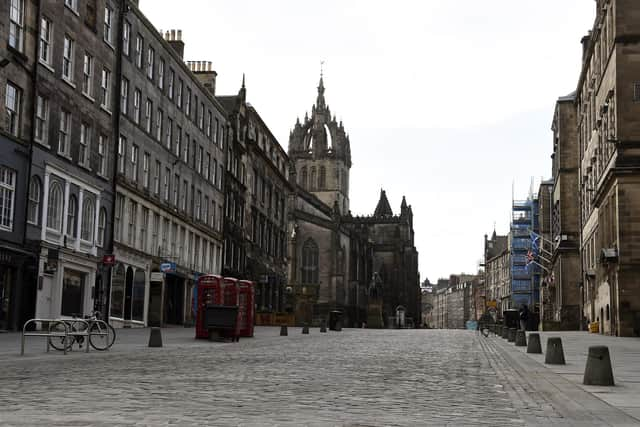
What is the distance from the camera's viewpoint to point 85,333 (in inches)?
796

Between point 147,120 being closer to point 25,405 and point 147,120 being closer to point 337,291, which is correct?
point 25,405

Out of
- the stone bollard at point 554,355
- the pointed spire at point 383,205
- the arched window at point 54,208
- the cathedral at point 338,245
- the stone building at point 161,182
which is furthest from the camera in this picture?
the pointed spire at point 383,205

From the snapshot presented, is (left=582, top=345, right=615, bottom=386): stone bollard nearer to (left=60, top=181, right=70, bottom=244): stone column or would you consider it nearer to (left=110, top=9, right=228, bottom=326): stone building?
(left=60, top=181, right=70, bottom=244): stone column

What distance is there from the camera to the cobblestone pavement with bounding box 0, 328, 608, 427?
28.7 feet

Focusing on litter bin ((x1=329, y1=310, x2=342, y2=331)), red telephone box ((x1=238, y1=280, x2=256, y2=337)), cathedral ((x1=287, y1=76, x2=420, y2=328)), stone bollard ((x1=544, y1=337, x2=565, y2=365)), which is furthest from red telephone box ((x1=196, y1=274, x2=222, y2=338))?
cathedral ((x1=287, y1=76, x2=420, y2=328))

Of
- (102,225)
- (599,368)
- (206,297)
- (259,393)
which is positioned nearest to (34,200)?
(102,225)

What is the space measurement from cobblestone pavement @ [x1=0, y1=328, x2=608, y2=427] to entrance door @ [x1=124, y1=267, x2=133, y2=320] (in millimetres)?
23769

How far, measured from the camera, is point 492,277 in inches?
6378

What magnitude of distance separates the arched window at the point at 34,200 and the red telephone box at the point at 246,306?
25.1 ft

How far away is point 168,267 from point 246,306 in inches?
534

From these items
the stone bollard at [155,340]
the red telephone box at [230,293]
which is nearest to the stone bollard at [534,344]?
the stone bollard at [155,340]

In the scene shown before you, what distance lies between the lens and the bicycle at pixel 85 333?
20413mm

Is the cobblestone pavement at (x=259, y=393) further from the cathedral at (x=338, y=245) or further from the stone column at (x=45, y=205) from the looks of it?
the cathedral at (x=338, y=245)

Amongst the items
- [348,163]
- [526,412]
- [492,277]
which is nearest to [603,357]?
[526,412]
